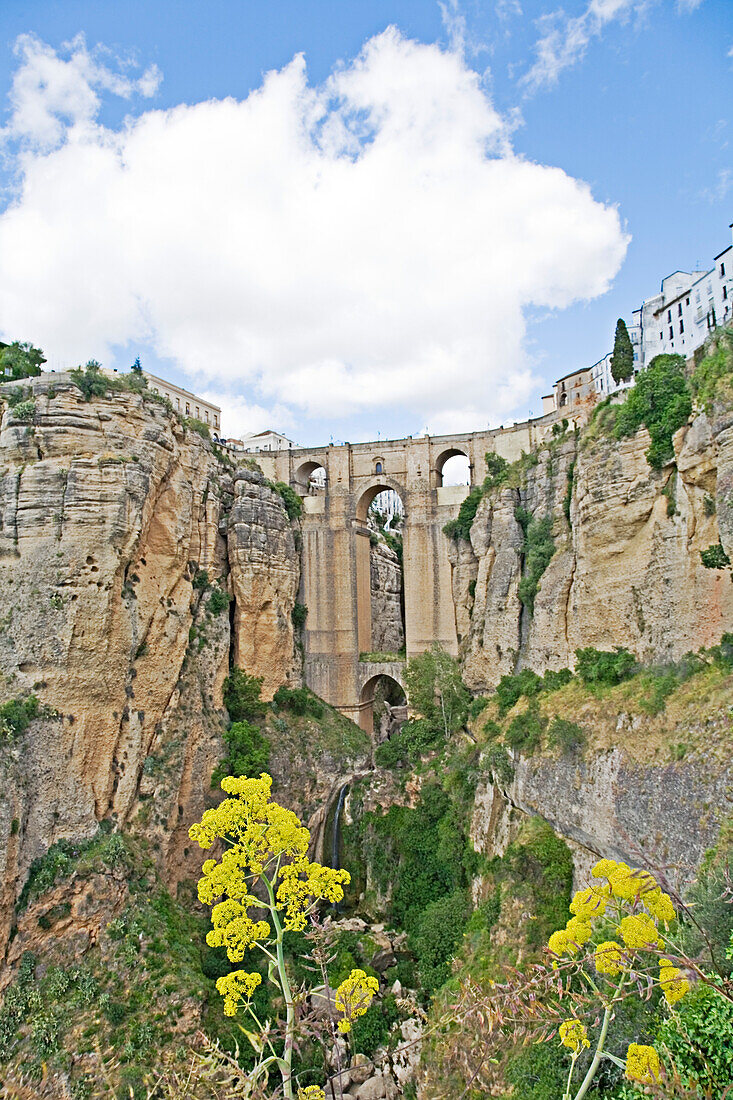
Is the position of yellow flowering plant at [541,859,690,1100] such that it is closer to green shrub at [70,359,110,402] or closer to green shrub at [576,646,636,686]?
green shrub at [576,646,636,686]

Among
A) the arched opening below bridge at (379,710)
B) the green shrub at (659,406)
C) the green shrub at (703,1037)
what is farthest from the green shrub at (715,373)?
the arched opening below bridge at (379,710)

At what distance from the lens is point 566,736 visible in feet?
55.8

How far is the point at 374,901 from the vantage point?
78.4 ft

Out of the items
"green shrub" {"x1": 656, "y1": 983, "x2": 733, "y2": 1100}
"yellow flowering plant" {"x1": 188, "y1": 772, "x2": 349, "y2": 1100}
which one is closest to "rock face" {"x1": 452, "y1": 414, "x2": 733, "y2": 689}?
"green shrub" {"x1": 656, "y1": 983, "x2": 733, "y2": 1100}

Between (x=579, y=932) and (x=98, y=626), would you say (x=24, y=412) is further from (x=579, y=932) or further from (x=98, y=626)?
(x=579, y=932)

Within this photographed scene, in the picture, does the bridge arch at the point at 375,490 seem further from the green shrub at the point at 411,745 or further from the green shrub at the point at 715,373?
the green shrub at the point at 715,373

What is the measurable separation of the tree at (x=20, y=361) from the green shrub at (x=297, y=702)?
17070mm

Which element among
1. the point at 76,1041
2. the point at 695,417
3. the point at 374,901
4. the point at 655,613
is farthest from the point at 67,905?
the point at 695,417

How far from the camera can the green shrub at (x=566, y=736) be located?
16734mm

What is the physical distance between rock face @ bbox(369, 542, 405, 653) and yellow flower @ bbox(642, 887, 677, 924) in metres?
32.2

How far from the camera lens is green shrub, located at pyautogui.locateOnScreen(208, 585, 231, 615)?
2692 centimetres

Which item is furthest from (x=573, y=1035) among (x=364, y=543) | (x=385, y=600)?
(x=385, y=600)

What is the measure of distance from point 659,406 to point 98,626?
1778cm

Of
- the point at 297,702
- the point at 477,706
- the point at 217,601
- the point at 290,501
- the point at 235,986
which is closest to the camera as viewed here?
the point at 235,986
